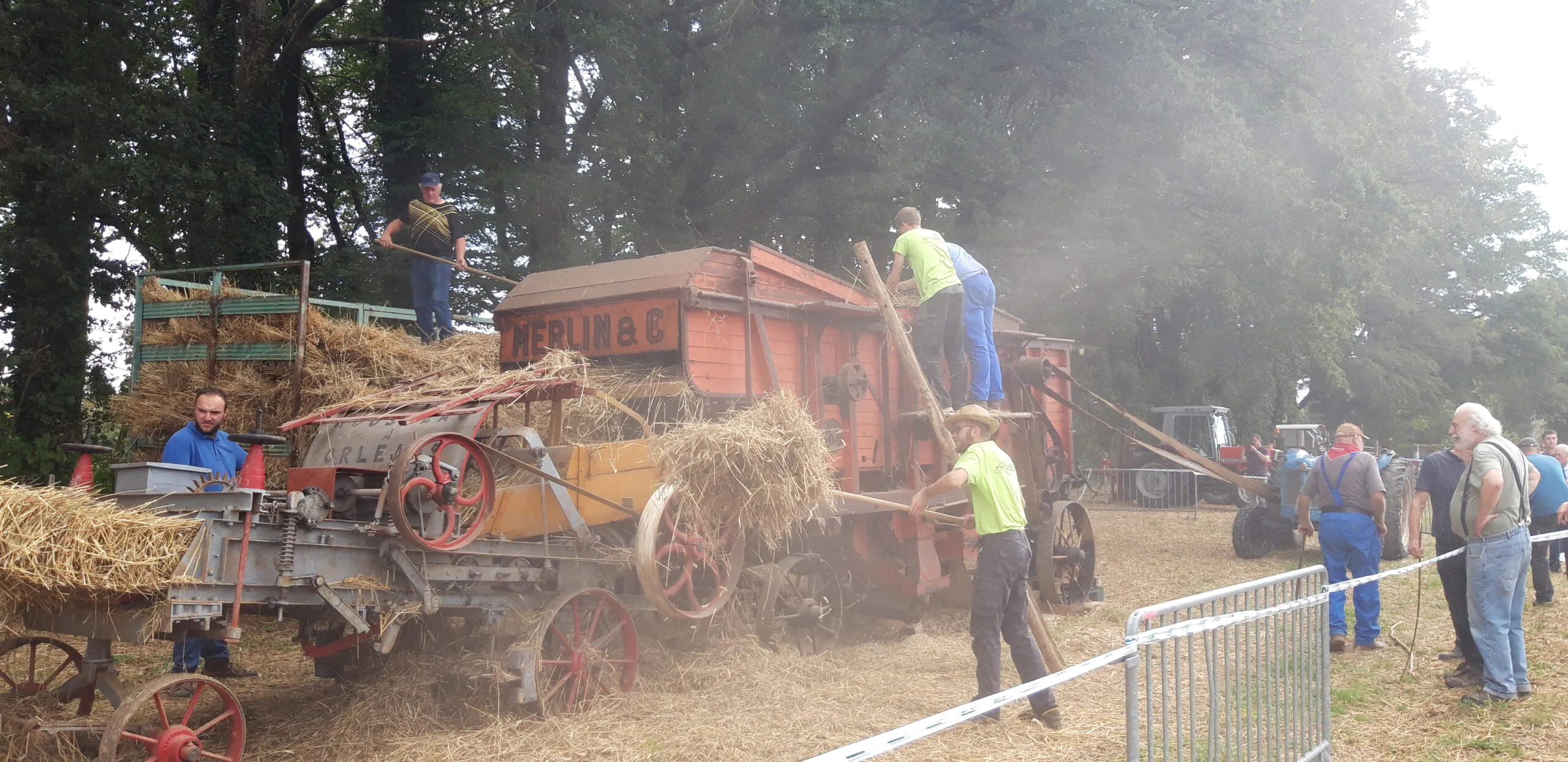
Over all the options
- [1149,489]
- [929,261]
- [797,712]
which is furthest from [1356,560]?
[1149,489]

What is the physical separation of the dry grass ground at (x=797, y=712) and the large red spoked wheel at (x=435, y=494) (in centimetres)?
106

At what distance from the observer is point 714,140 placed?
1602 centimetres

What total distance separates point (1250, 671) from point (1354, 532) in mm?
Result: 4152

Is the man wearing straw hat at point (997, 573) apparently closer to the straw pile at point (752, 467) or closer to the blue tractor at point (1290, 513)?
the straw pile at point (752, 467)

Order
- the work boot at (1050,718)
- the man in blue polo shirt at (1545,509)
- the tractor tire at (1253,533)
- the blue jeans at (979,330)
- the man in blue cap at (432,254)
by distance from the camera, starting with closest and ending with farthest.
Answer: the work boot at (1050,718)
the blue jeans at (979,330)
the man in blue cap at (432,254)
the man in blue polo shirt at (1545,509)
the tractor tire at (1253,533)

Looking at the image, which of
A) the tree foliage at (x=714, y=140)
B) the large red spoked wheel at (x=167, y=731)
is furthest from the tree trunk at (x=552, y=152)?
the large red spoked wheel at (x=167, y=731)

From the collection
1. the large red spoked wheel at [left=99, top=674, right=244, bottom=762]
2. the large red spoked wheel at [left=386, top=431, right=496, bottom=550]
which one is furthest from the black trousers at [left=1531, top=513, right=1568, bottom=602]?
the large red spoked wheel at [left=99, top=674, right=244, bottom=762]

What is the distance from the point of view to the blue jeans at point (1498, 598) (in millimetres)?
6309

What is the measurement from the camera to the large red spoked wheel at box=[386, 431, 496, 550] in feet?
16.5

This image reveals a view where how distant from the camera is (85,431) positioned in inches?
487

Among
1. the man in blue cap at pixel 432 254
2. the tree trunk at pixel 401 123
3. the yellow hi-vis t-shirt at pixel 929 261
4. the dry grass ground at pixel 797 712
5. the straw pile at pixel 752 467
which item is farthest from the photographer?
the tree trunk at pixel 401 123

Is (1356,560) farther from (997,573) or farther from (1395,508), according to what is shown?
(1395,508)

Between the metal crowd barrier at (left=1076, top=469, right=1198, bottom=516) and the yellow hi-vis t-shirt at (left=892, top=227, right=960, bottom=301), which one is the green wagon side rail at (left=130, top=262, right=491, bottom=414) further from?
the metal crowd barrier at (left=1076, top=469, right=1198, bottom=516)

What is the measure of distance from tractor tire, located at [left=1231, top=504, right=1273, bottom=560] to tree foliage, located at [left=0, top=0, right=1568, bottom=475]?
382 centimetres
